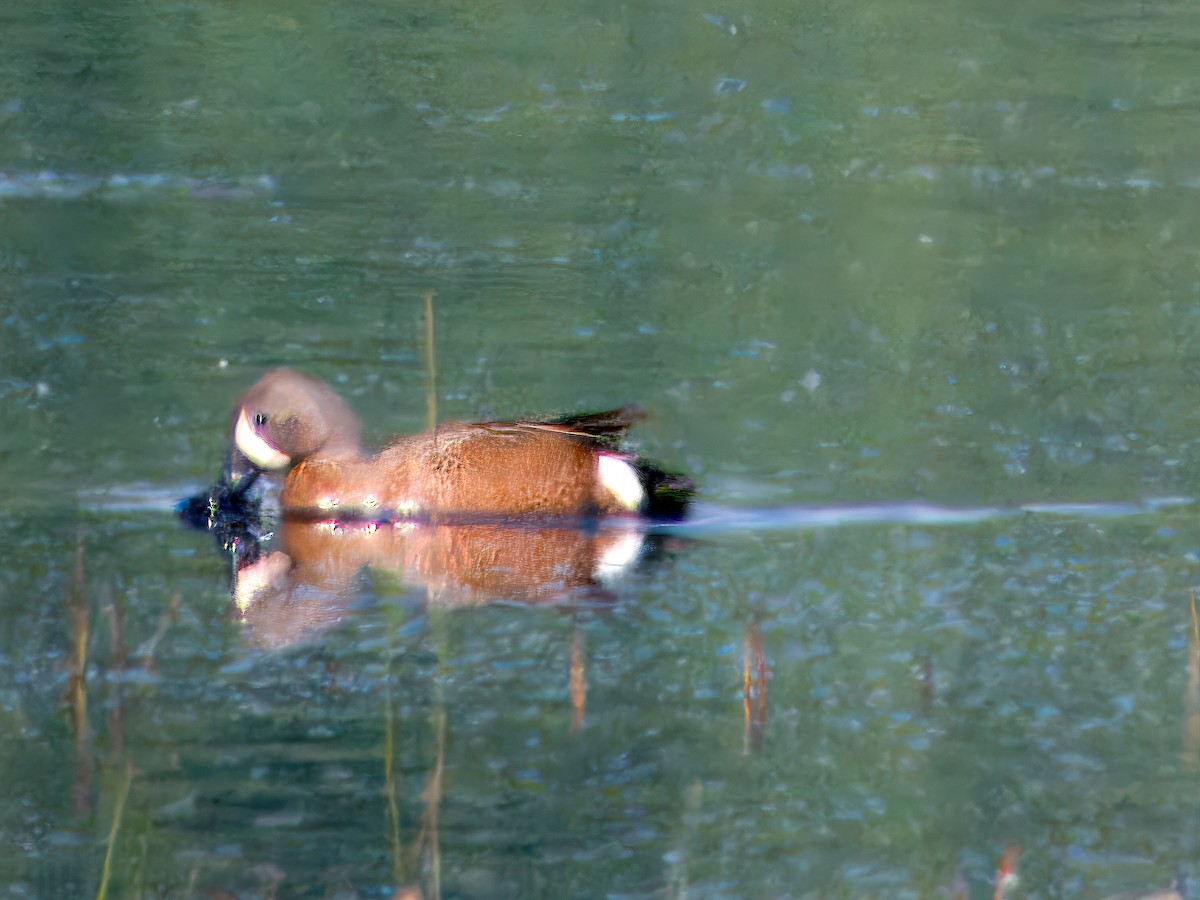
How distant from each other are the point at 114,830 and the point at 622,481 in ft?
2.63

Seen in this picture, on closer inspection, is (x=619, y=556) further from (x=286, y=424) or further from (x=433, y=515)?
(x=286, y=424)

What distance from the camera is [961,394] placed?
1203mm

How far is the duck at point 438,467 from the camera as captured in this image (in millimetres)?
1194

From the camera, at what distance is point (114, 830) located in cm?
117

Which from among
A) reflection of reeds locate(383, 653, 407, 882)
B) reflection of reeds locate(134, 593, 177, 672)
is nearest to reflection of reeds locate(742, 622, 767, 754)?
reflection of reeds locate(383, 653, 407, 882)

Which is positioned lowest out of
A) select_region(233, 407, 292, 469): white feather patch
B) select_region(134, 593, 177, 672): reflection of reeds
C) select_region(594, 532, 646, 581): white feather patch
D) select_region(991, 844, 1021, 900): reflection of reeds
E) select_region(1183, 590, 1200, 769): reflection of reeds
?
select_region(991, 844, 1021, 900): reflection of reeds

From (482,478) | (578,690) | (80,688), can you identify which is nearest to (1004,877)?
(578,690)

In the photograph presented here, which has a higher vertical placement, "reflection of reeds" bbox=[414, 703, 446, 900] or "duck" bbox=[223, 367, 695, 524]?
"duck" bbox=[223, 367, 695, 524]

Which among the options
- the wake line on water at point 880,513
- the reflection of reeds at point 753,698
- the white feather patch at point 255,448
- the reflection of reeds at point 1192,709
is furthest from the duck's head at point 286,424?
the reflection of reeds at point 1192,709

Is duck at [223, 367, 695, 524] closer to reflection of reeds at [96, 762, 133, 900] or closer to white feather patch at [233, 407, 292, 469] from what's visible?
white feather patch at [233, 407, 292, 469]

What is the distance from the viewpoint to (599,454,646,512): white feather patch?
1199mm

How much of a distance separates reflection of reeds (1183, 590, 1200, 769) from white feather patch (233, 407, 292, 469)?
1.23 metres

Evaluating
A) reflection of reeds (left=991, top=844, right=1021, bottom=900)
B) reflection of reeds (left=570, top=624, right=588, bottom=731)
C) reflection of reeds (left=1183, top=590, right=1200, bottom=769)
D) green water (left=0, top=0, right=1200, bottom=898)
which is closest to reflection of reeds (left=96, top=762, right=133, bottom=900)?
green water (left=0, top=0, right=1200, bottom=898)

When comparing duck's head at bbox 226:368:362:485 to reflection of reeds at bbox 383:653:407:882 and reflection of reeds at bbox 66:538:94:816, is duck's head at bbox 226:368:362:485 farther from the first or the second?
reflection of reeds at bbox 383:653:407:882
